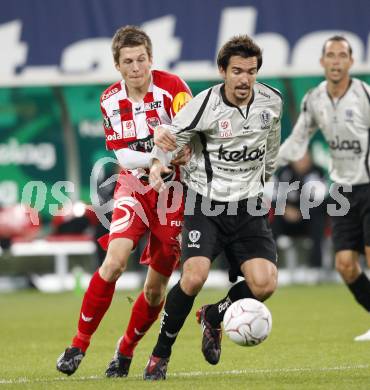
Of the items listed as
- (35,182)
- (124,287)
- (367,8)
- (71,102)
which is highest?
(367,8)

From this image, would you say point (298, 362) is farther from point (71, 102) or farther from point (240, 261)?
point (71, 102)

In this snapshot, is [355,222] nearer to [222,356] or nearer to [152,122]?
[222,356]

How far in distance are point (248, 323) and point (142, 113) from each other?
1.68 meters

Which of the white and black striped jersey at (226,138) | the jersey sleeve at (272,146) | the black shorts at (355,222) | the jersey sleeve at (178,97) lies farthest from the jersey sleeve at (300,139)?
the white and black striped jersey at (226,138)

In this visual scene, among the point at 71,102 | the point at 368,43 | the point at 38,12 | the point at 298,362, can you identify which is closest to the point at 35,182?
the point at 71,102

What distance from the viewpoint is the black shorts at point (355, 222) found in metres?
9.67

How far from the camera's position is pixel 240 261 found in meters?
7.22

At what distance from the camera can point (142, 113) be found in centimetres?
765

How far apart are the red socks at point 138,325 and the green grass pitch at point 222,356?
192 millimetres

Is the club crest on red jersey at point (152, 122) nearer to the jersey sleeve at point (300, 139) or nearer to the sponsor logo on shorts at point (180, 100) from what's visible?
the sponsor logo on shorts at point (180, 100)

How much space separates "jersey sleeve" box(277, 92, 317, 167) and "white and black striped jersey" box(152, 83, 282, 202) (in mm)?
2078

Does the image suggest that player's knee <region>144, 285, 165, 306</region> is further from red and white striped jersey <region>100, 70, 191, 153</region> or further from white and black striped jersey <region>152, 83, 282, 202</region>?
red and white striped jersey <region>100, 70, 191, 153</region>

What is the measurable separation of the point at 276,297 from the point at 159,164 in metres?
8.47

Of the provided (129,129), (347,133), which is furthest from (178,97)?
(347,133)
